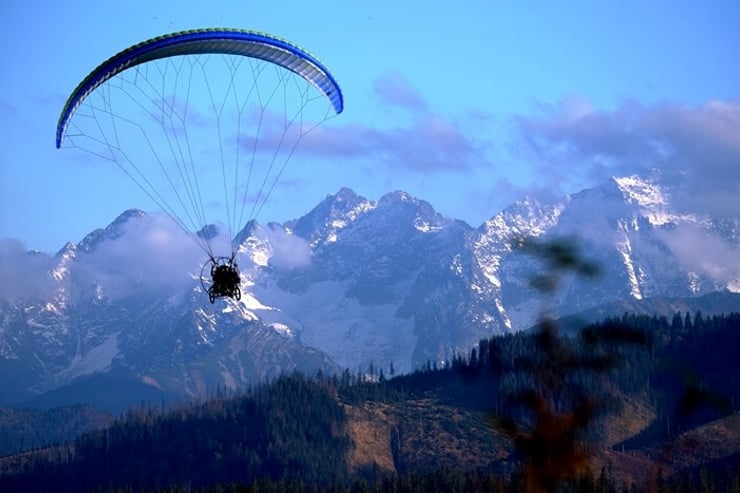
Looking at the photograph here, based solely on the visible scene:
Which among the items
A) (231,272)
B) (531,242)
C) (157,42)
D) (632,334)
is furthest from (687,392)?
(157,42)

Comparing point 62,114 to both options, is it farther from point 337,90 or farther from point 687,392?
point 687,392

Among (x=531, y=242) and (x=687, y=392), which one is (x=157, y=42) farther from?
(x=687, y=392)

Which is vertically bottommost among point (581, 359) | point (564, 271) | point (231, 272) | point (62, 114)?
point (581, 359)

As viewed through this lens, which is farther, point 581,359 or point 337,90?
point 337,90

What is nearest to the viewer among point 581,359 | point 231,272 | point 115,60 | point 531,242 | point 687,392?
point 687,392

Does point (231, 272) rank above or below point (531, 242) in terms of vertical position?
above

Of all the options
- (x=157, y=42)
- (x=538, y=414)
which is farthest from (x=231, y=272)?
(x=538, y=414)

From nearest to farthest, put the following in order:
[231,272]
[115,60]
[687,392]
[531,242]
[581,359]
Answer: [687,392] → [581,359] → [531,242] → [231,272] → [115,60]
